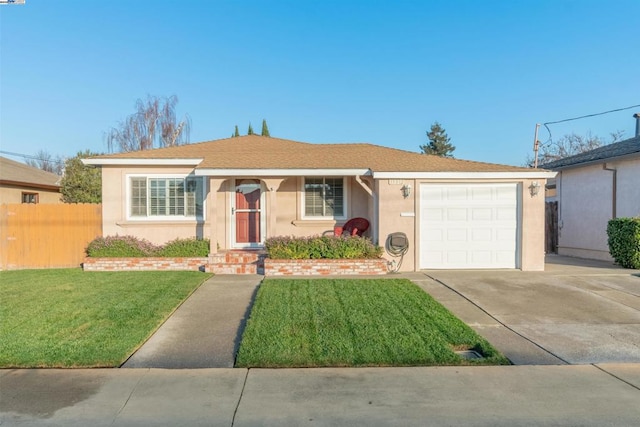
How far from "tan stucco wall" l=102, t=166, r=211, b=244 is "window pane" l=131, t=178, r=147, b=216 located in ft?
0.72

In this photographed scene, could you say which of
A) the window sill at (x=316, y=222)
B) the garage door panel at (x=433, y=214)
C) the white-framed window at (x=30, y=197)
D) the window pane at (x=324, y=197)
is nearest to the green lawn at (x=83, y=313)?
the window sill at (x=316, y=222)

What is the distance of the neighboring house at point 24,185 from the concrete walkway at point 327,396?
52.3 feet

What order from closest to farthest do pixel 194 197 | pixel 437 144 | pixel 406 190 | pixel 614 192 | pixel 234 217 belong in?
pixel 406 190, pixel 194 197, pixel 234 217, pixel 614 192, pixel 437 144

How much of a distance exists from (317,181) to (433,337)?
301 inches

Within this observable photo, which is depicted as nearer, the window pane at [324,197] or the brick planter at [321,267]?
the brick planter at [321,267]

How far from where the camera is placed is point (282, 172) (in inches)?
440

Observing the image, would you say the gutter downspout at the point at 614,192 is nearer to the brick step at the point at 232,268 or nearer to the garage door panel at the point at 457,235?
the garage door panel at the point at 457,235

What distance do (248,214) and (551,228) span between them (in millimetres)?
12461

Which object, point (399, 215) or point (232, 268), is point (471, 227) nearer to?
point (399, 215)

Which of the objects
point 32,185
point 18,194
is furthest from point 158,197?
point 32,185

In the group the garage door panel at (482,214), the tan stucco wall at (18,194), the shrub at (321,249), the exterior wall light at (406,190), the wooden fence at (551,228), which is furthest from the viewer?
the tan stucco wall at (18,194)

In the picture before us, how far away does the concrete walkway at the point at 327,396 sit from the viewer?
11.6 ft

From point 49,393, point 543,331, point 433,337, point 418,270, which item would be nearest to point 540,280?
point 418,270

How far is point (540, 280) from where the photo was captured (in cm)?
943
